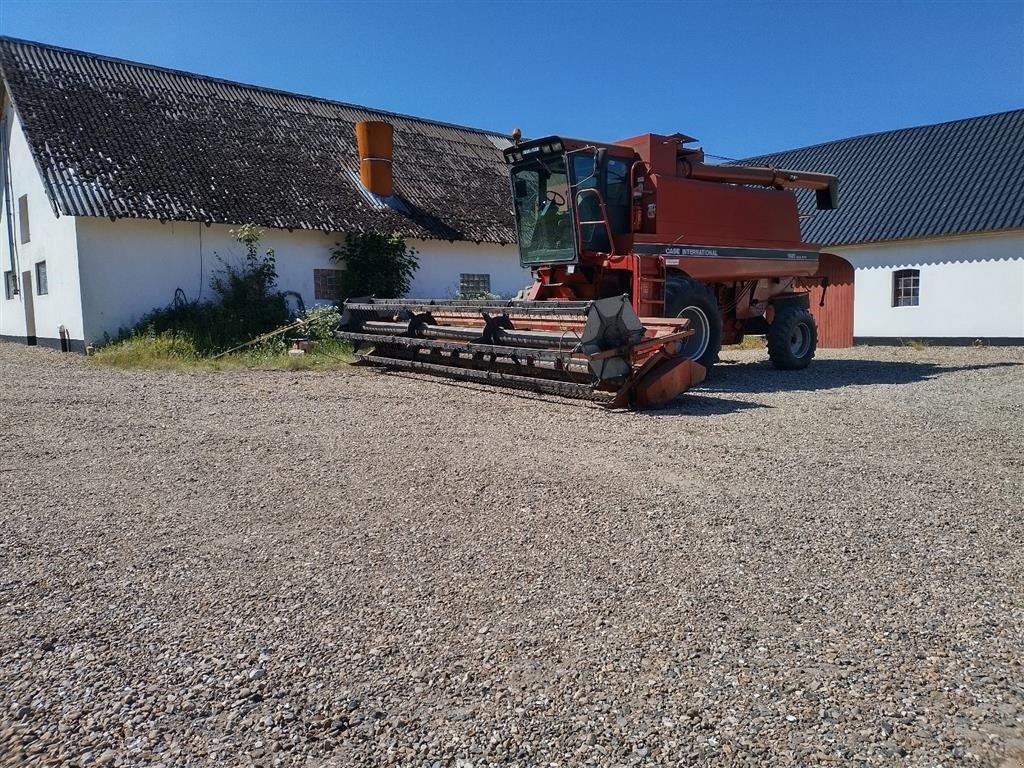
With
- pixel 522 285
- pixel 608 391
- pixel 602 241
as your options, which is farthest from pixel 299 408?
pixel 522 285

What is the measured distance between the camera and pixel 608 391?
8.70 metres

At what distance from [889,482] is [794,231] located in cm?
851

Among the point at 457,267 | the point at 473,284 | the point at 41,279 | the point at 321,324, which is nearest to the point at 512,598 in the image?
the point at 321,324

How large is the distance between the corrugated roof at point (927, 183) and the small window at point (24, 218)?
19.6 m

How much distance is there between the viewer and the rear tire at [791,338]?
1280cm

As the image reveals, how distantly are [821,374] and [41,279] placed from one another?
16.4 m

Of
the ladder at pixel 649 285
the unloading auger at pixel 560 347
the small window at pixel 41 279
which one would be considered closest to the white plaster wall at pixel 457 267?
the small window at pixel 41 279

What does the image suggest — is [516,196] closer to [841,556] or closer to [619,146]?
[619,146]

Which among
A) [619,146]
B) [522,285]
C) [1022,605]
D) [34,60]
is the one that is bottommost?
[1022,605]

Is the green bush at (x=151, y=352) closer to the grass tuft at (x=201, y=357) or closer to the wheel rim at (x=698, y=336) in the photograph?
the grass tuft at (x=201, y=357)

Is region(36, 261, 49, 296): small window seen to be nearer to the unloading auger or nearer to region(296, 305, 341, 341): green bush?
region(296, 305, 341, 341): green bush

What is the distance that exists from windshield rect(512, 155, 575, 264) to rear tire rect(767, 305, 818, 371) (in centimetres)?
402

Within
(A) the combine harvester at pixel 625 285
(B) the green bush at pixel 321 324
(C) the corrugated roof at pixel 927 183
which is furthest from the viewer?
(C) the corrugated roof at pixel 927 183

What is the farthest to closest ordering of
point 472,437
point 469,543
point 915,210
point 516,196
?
point 915,210, point 516,196, point 472,437, point 469,543
